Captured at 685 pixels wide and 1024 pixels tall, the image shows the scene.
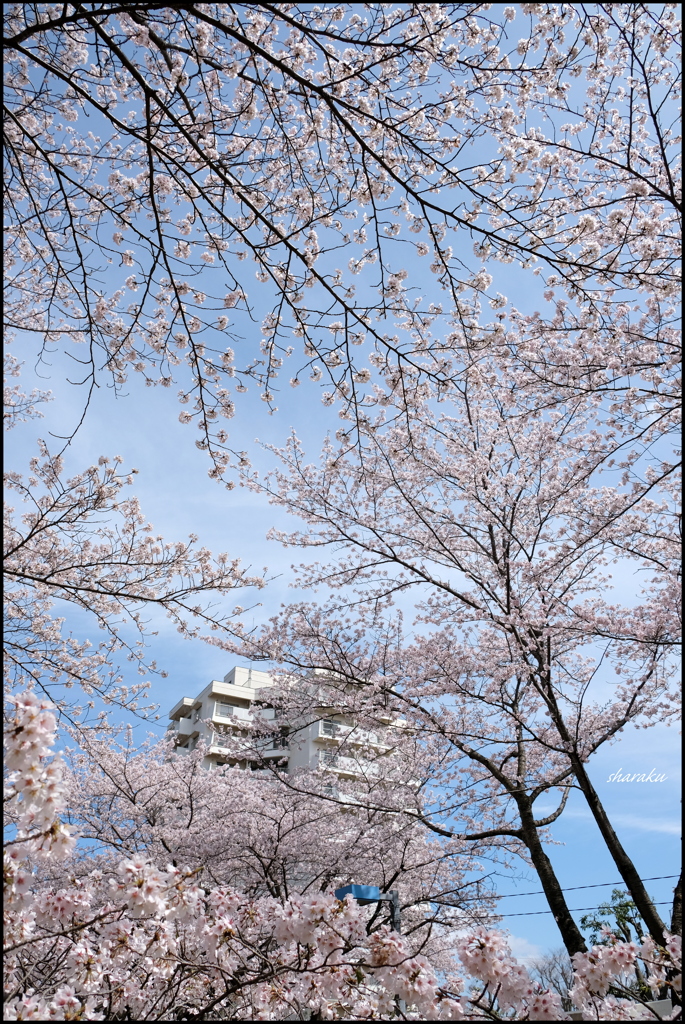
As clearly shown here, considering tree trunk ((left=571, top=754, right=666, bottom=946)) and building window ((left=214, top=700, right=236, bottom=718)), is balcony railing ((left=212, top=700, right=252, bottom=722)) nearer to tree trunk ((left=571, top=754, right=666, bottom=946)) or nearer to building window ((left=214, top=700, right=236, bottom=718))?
building window ((left=214, top=700, right=236, bottom=718))

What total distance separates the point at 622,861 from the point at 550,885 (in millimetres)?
980

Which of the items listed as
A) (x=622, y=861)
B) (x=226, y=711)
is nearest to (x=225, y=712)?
(x=226, y=711)

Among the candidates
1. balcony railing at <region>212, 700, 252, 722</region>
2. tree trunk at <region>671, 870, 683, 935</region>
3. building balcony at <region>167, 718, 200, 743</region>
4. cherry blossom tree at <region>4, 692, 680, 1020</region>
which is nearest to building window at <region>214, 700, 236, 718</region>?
balcony railing at <region>212, 700, 252, 722</region>

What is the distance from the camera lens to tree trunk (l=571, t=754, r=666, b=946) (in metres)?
5.51

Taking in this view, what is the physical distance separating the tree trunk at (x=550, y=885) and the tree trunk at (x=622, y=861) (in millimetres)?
735

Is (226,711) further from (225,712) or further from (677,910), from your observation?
(677,910)

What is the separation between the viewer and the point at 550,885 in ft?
21.9

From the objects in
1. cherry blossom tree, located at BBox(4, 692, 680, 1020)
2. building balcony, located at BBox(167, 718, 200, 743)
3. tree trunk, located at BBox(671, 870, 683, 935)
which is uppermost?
building balcony, located at BBox(167, 718, 200, 743)

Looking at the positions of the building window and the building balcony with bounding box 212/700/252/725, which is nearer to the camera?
the building balcony with bounding box 212/700/252/725

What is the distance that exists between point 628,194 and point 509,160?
90cm

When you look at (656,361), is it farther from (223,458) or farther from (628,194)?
(223,458)

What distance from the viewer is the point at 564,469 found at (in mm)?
6977

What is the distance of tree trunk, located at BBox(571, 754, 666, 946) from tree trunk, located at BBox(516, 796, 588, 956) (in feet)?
2.41

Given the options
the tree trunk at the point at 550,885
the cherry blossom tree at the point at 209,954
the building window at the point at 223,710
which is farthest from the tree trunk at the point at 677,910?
the building window at the point at 223,710
